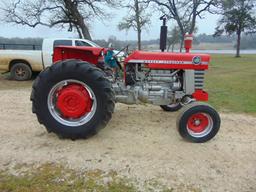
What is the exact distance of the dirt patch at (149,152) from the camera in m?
3.19

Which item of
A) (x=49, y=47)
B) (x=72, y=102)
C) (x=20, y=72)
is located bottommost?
(x=20, y=72)

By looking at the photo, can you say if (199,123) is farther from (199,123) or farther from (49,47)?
(49,47)

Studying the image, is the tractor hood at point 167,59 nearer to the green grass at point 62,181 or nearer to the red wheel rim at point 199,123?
the red wheel rim at point 199,123

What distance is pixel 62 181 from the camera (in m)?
3.04

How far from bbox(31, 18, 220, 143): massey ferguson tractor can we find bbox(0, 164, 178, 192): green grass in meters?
0.94

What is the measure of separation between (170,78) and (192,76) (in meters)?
0.37

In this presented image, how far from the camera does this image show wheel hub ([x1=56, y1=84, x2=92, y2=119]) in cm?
415

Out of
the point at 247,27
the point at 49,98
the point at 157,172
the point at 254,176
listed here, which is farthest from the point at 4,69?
the point at 247,27

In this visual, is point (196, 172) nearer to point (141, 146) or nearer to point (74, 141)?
point (141, 146)

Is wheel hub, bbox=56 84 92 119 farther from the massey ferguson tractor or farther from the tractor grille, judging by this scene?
the tractor grille

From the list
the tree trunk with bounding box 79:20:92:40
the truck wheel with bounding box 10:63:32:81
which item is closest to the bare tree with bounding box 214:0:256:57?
the tree trunk with bounding box 79:20:92:40

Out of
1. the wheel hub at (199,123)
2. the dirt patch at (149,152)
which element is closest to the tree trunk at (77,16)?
the dirt patch at (149,152)

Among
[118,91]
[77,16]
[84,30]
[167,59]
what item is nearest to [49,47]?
[118,91]

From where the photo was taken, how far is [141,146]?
13.1ft
